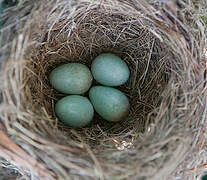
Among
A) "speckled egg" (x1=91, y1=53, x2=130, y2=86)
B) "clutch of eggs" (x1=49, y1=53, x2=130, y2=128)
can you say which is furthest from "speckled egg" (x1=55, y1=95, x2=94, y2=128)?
"speckled egg" (x1=91, y1=53, x2=130, y2=86)

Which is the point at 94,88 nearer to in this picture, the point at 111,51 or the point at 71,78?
the point at 71,78

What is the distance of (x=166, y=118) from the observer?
107 centimetres

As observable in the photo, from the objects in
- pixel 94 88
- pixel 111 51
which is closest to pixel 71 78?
pixel 94 88

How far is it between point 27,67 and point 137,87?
57 cm

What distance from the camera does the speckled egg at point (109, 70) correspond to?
1.30 meters

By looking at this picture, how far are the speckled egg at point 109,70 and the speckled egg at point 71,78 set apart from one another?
0.05 m

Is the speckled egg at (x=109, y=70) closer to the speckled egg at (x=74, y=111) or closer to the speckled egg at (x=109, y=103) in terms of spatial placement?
the speckled egg at (x=109, y=103)

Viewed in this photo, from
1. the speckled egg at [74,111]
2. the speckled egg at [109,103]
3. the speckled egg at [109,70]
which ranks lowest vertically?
the speckled egg at [74,111]

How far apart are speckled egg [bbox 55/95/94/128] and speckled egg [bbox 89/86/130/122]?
0.18ft

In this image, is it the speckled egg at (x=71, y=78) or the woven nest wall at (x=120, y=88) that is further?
the speckled egg at (x=71, y=78)

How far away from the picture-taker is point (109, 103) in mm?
1282

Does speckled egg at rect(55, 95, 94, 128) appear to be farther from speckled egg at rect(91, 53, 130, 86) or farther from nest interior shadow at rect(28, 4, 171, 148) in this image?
speckled egg at rect(91, 53, 130, 86)

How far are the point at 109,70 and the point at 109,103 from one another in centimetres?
15

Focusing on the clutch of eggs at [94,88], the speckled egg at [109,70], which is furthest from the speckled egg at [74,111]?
the speckled egg at [109,70]
